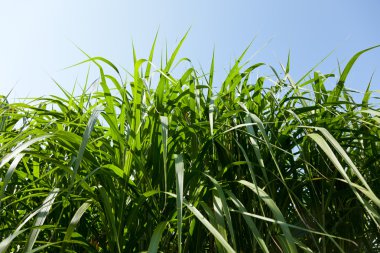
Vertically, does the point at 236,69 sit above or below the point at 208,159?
above

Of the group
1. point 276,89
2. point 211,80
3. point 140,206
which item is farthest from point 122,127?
point 276,89

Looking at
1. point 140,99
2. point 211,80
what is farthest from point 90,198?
point 211,80

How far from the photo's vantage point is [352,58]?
1.18 meters

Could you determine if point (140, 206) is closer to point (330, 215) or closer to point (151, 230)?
point (151, 230)

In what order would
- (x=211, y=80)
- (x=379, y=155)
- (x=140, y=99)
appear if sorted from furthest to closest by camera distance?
(x=211, y=80) → (x=379, y=155) → (x=140, y=99)

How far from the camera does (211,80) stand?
1265 millimetres

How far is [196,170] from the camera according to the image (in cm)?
96

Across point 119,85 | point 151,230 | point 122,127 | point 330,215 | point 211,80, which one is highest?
point 211,80

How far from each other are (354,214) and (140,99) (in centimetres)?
61

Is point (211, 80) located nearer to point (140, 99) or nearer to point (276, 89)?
point (276, 89)

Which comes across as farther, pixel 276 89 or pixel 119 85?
pixel 276 89

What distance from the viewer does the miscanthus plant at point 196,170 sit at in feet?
2.95

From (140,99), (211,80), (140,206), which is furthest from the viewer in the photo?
(211,80)

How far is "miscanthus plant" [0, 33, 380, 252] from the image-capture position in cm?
90
